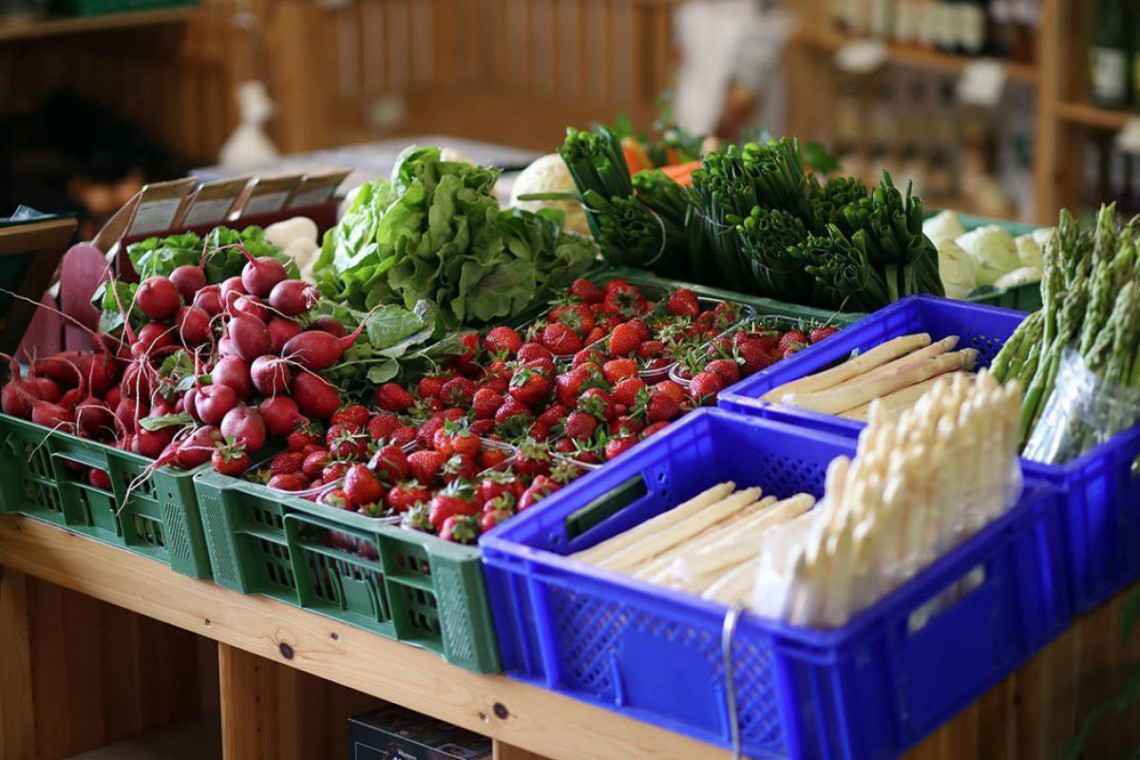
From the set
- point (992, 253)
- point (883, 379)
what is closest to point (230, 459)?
point (883, 379)

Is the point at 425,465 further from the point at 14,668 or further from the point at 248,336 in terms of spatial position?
the point at 14,668

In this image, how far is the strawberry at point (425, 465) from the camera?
1984 millimetres

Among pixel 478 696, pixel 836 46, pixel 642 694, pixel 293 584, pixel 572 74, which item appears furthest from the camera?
pixel 572 74

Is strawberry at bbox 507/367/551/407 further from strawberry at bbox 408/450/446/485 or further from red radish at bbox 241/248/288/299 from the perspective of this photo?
red radish at bbox 241/248/288/299

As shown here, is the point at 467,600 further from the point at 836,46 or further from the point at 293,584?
the point at 836,46

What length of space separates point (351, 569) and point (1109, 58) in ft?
9.90

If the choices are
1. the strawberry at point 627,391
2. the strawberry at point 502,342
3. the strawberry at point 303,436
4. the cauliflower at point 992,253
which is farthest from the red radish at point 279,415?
the cauliflower at point 992,253

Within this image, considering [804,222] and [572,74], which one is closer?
[804,222]

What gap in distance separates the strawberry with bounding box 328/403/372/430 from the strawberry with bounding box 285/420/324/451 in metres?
0.03

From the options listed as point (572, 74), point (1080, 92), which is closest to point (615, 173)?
point (1080, 92)

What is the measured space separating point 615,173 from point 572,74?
3.49m

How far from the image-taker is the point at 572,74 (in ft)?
19.8

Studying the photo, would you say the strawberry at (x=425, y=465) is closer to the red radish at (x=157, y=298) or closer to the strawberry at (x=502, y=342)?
the strawberry at (x=502, y=342)

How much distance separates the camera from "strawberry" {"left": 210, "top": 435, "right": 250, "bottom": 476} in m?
2.06
